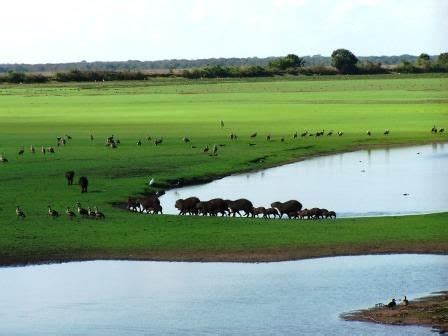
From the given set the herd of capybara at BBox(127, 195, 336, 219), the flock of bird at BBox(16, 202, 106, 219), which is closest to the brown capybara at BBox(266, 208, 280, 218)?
the herd of capybara at BBox(127, 195, 336, 219)

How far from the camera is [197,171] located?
44156 millimetres

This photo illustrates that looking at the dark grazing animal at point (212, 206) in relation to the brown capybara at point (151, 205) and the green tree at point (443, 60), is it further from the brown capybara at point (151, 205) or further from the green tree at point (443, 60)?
the green tree at point (443, 60)

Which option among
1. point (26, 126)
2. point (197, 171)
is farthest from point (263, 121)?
point (197, 171)

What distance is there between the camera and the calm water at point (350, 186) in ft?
117

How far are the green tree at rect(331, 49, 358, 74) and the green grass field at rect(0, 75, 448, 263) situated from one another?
118 ft

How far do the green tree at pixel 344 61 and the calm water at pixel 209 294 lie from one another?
14019 centimetres

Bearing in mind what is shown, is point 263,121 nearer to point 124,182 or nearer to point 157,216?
point 124,182

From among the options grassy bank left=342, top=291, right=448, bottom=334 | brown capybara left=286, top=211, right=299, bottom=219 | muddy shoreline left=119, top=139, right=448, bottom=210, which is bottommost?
muddy shoreline left=119, top=139, right=448, bottom=210

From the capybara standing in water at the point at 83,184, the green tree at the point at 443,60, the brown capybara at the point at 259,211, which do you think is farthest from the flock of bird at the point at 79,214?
the green tree at the point at 443,60

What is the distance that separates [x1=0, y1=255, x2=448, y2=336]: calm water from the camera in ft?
69.0

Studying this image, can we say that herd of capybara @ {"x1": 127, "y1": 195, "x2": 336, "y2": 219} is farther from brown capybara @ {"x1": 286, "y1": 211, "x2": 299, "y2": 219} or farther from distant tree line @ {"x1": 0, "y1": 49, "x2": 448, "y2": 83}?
distant tree line @ {"x1": 0, "y1": 49, "x2": 448, "y2": 83}

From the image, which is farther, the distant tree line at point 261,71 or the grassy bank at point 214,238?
the distant tree line at point 261,71

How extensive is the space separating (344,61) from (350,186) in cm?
12762

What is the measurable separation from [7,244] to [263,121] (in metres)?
45.3
